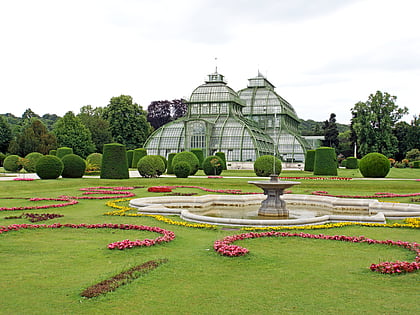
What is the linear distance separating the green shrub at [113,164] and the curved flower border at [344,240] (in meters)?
21.8

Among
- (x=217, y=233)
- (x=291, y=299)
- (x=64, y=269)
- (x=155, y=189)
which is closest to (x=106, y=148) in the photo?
(x=155, y=189)

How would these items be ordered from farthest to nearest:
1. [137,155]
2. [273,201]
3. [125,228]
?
1. [137,155]
2. [273,201]
3. [125,228]

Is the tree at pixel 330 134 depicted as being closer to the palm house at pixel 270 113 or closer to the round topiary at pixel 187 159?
the palm house at pixel 270 113

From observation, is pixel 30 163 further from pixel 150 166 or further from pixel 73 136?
pixel 73 136

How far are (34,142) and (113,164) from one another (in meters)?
24.9

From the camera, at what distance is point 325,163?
37.7 metres

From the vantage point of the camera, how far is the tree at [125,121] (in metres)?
72.4

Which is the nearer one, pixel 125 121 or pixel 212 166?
pixel 212 166

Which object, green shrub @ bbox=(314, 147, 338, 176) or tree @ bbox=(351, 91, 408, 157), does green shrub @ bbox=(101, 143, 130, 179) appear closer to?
green shrub @ bbox=(314, 147, 338, 176)

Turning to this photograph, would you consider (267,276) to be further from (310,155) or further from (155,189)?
(310,155)

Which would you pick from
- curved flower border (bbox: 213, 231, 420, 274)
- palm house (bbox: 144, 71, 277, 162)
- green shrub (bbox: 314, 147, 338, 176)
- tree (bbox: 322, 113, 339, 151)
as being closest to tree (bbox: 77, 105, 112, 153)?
palm house (bbox: 144, 71, 277, 162)

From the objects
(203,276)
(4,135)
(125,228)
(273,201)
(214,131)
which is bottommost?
(203,276)

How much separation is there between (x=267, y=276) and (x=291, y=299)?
4.03 ft

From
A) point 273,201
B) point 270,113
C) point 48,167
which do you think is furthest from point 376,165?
point 270,113
